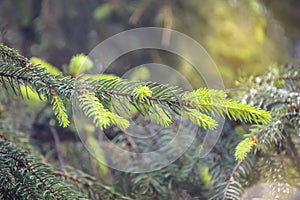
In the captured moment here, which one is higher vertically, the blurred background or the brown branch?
the blurred background

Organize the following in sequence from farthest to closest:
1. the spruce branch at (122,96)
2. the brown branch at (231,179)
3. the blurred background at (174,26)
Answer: the blurred background at (174,26) < the brown branch at (231,179) < the spruce branch at (122,96)

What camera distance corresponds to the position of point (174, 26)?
1.80m

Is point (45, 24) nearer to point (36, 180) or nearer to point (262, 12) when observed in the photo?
point (262, 12)

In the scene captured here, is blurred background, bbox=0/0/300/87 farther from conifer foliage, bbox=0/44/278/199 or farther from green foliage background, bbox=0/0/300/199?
conifer foliage, bbox=0/44/278/199

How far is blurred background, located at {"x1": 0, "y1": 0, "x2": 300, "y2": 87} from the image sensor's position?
5.84 feet

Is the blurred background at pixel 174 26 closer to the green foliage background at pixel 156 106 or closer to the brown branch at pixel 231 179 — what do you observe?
the green foliage background at pixel 156 106

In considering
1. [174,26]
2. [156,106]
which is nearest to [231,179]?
[156,106]

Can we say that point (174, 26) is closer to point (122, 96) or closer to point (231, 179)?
point (231, 179)

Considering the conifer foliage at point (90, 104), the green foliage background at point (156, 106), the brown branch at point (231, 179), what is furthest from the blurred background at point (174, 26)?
the conifer foliage at point (90, 104)

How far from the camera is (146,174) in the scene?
1010 mm

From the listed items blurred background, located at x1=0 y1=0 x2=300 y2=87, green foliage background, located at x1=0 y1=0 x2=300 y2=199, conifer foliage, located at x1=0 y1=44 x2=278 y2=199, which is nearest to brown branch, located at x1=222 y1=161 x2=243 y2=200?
green foliage background, located at x1=0 y1=0 x2=300 y2=199

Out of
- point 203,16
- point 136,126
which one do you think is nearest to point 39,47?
point 203,16

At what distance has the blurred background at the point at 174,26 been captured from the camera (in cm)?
178

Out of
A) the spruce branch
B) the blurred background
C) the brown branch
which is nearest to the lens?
the spruce branch
